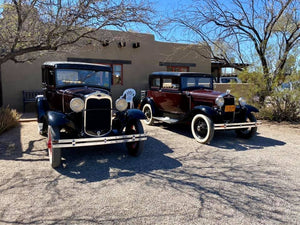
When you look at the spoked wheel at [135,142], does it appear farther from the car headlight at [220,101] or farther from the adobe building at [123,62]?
the adobe building at [123,62]

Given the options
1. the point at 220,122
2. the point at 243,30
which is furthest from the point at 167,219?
the point at 243,30

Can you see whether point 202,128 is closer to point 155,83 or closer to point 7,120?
point 155,83

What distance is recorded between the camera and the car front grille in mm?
4391

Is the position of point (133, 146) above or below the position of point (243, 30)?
below

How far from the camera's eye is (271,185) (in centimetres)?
351

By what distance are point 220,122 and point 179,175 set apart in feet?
8.63

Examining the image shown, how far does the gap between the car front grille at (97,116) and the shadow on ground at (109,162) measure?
20.9 inches

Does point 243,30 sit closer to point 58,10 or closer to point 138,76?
point 138,76

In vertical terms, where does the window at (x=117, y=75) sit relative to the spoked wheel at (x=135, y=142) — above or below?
above

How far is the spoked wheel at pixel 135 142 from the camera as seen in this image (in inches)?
183

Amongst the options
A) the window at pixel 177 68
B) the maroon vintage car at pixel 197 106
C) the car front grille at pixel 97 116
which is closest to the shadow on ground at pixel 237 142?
the maroon vintage car at pixel 197 106

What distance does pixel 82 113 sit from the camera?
4387 millimetres

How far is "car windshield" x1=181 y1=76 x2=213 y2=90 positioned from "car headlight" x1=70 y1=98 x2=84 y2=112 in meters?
3.45

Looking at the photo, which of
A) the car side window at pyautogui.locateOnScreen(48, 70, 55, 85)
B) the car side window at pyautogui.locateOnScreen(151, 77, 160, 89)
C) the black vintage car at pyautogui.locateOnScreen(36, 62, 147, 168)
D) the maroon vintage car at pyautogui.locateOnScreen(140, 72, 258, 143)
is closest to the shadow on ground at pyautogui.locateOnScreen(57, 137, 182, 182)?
the black vintage car at pyautogui.locateOnScreen(36, 62, 147, 168)
